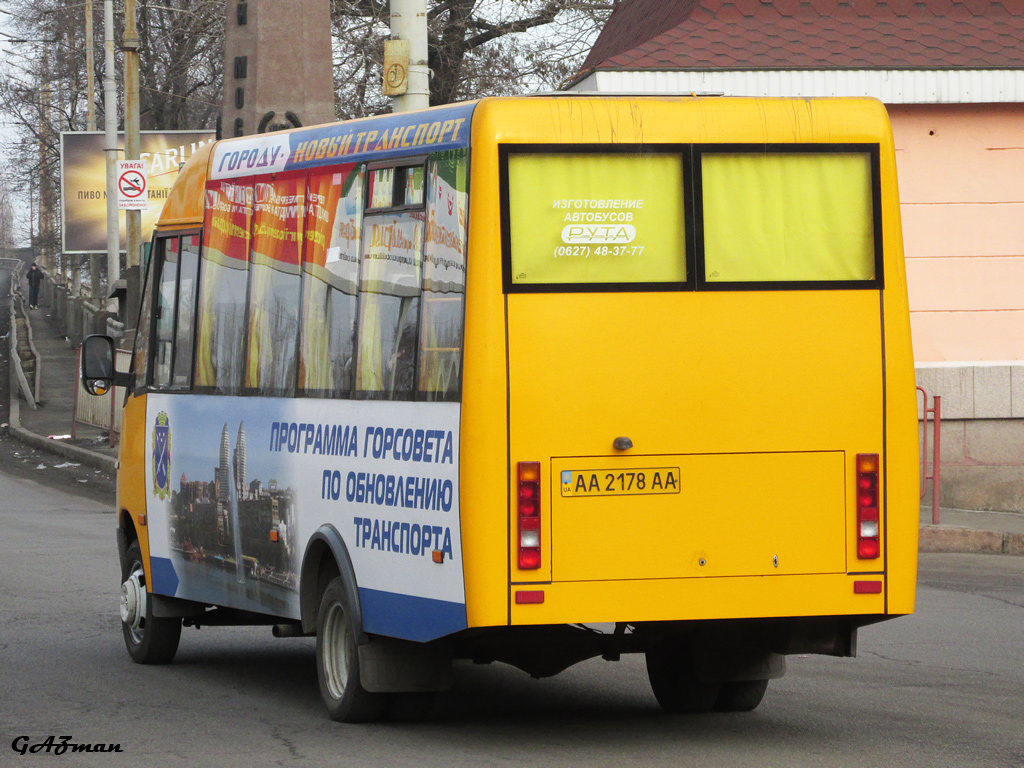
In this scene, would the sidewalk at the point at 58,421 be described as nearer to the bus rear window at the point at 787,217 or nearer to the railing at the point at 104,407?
the railing at the point at 104,407

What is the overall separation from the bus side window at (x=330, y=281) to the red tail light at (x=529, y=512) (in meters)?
1.25

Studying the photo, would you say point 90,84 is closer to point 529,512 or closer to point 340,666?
point 340,666

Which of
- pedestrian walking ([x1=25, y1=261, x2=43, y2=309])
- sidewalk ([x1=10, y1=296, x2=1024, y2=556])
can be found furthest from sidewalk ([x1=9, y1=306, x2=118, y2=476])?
pedestrian walking ([x1=25, y1=261, x2=43, y2=309])

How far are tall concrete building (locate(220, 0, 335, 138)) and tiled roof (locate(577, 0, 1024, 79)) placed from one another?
5066mm

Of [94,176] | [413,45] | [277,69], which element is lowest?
[413,45]

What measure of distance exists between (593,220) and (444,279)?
65 cm

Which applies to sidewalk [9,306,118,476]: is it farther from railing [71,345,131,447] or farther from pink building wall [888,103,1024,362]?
pink building wall [888,103,1024,362]

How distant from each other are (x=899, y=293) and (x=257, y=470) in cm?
326

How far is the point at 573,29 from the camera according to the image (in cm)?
2925

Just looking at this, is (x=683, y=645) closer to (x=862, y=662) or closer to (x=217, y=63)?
(x=862, y=662)

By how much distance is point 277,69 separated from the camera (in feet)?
70.3

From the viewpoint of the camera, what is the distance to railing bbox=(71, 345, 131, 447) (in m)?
27.6

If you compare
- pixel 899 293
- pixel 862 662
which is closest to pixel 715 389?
pixel 899 293

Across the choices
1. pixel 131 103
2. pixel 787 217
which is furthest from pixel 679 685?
pixel 131 103
